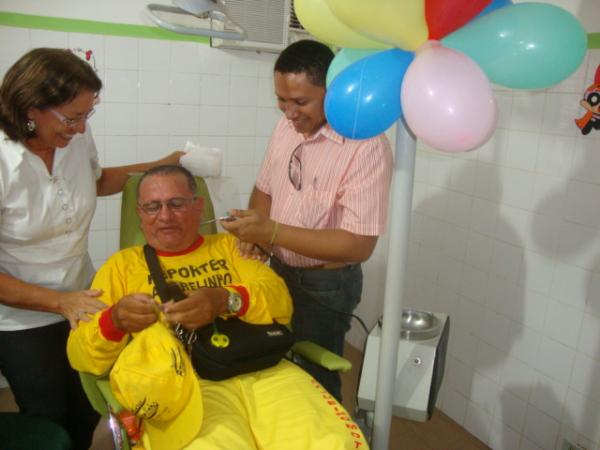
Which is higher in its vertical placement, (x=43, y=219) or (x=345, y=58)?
(x=345, y=58)

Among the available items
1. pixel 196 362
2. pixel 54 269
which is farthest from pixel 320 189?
pixel 54 269

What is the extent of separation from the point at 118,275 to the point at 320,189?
0.71 metres

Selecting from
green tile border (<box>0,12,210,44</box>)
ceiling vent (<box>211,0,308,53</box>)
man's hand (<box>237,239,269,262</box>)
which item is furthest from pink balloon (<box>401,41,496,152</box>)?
green tile border (<box>0,12,210,44</box>)

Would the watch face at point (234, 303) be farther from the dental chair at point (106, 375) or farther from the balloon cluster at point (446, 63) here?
the balloon cluster at point (446, 63)

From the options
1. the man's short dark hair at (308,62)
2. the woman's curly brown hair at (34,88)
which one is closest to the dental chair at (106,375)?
the woman's curly brown hair at (34,88)

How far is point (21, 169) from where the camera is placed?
1.58 m

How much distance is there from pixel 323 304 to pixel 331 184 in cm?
42

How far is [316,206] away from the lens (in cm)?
178

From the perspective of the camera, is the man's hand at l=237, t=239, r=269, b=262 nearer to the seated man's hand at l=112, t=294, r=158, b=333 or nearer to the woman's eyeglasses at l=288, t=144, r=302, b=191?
the woman's eyeglasses at l=288, t=144, r=302, b=191

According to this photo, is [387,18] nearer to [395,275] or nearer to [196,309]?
[395,275]

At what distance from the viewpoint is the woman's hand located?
1.55m

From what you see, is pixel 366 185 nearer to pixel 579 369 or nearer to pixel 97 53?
pixel 579 369

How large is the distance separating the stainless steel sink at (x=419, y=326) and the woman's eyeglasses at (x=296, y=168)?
587mm

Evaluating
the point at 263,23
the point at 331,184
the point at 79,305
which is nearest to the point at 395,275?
the point at 331,184
